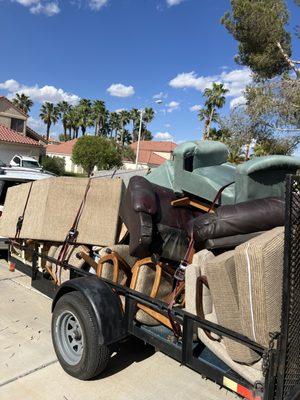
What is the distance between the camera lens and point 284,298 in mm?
1952

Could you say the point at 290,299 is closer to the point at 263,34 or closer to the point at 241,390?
the point at 241,390

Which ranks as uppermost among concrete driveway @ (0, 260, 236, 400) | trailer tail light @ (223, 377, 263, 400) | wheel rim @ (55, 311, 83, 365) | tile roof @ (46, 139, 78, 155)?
tile roof @ (46, 139, 78, 155)

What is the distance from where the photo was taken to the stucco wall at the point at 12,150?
32.4 metres

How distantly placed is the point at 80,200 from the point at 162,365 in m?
1.87

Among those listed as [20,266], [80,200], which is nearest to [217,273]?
[80,200]

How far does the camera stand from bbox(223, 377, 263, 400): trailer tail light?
2.16 metres

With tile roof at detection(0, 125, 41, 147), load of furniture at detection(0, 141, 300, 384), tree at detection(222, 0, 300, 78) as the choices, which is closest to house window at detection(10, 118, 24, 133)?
tile roof at detection(0, 125, 41, 147)

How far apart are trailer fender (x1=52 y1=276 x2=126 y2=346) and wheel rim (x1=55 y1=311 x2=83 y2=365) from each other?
0.97 ft

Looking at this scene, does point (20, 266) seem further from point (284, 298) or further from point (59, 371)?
point (284, 298)

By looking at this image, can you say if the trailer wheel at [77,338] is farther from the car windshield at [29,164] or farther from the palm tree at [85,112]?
the palm tree at [85,112]

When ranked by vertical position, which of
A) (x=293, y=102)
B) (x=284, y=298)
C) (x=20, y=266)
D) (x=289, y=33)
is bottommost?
(x=20, y=266)

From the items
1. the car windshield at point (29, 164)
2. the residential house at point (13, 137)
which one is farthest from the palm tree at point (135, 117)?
the car windshield at point (29, 164)

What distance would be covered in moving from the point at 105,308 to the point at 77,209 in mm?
1489

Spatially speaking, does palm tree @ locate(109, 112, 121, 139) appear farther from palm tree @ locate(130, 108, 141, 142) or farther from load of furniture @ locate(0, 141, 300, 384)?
load of furniture @ locate(0, 141, 300, 384)
